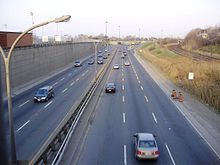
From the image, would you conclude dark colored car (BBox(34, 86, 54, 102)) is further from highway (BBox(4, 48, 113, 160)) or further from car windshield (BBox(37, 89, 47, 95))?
highway (BBox(4, 48, 113, 160))

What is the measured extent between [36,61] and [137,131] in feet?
104

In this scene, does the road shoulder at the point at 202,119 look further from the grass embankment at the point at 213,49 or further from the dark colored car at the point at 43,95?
the grass embankment at the point at 213,49

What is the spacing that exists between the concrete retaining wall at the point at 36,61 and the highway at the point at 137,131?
1166 centimetres

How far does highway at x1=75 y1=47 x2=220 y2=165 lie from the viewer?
1741 cm

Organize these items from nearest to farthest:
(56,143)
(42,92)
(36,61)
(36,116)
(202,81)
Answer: (56,143) → (36,116) → (42,92) → (202,81) → (36,61)

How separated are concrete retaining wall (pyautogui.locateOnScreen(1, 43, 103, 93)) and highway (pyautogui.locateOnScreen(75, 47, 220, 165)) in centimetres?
1166

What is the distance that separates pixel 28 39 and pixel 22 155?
40.6 m

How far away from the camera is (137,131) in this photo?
74.6 feet

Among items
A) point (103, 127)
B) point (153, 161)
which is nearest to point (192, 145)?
point (153, 161)

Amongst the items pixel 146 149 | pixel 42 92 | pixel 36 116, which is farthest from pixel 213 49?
pixel 146 149

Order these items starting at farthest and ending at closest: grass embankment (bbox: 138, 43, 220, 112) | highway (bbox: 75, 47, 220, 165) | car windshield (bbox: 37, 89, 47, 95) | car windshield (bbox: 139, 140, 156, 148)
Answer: car windshield (bbox: 37, 89, 47, 95) < grass embankment (bbox: 138, 43, 220, 112) < highway (bbox: 75, 47, 220, 165) < car windshield (bbox: 139, 140, 156, 148)

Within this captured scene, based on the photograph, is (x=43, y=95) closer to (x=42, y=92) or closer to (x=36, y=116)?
(x=42, y=92)

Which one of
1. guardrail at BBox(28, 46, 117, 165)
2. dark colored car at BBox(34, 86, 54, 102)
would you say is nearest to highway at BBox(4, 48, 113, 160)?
dark colored car at BBox(34, 86, 54, 102)

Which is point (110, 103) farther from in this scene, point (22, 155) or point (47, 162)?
point (47, 162)
